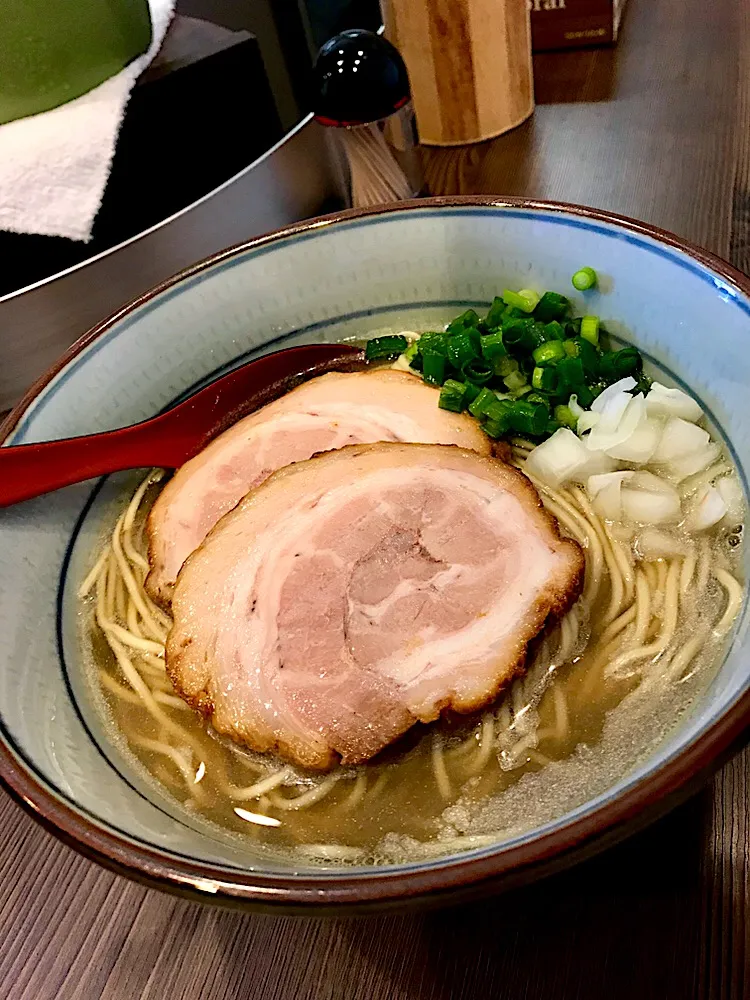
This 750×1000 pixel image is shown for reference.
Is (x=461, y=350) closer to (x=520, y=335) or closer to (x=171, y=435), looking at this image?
(x=520, y=335)

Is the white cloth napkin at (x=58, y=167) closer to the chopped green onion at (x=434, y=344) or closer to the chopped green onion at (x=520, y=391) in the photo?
the chopped green onion at (x=434, y=344)

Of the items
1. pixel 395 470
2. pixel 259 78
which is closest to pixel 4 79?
pixel 259 78

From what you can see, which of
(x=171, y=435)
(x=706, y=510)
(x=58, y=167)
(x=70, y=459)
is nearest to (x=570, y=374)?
(x=706, y=510)

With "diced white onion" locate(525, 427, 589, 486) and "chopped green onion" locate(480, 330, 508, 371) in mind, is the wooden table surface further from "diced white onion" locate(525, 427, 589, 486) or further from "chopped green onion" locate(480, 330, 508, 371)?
"chopped green onion" locate(480, 330, 508, 371)

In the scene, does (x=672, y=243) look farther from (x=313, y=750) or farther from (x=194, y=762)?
(x=194, y=762)

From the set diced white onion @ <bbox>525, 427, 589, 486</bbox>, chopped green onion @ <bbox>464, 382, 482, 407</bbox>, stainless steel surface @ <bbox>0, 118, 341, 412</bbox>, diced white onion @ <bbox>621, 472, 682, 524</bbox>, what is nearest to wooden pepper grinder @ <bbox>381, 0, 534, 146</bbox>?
stainless steel surface @ <bbox>0, 118, 341, 412</bbox>

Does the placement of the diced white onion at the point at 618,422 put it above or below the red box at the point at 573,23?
below

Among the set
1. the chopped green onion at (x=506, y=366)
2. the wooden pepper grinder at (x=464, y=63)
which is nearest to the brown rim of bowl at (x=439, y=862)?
the chopped green onion at (x=506, y=366)
